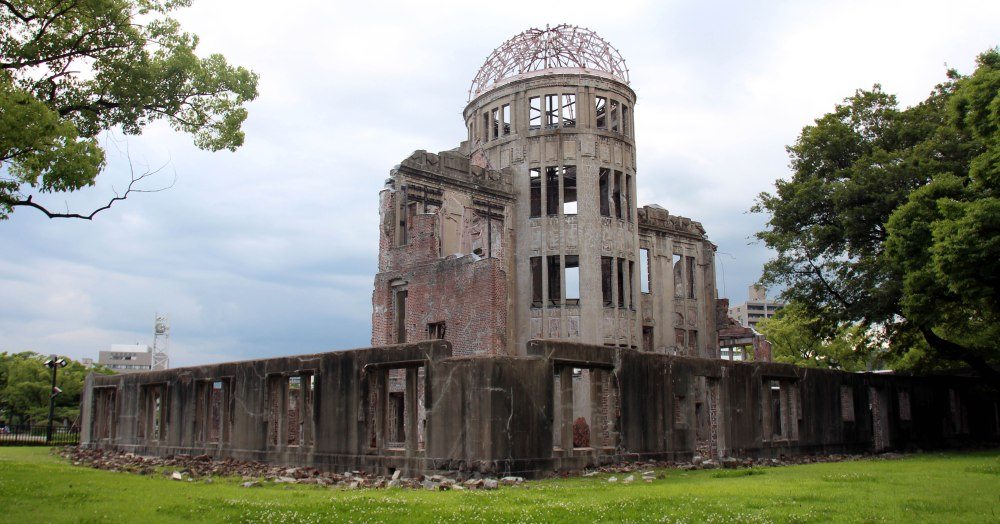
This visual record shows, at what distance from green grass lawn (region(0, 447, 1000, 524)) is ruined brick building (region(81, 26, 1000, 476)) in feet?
8.91

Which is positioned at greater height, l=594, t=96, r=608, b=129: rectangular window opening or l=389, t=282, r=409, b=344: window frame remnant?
l=594, t=96, r=608, b=129: rectangular window opening

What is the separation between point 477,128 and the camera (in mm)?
36969

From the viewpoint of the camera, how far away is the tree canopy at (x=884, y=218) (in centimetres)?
2255

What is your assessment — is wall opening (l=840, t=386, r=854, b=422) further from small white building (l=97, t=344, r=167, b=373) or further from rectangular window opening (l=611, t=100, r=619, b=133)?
small white building (l=97, t=344, r=167, b=373)

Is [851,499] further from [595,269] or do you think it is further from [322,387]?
[595,269]

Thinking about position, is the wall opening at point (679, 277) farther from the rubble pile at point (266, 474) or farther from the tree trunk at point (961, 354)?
the rubble pile at point (266, 474)

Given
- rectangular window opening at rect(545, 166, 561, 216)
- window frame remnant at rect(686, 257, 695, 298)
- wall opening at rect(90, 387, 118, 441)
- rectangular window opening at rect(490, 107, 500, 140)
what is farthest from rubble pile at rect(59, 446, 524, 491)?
window frame remnant at rect(686, 257, 695, 298)

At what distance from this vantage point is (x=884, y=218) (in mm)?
28062

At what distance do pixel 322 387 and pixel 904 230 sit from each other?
15.6m

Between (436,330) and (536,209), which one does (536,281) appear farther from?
(436,330)

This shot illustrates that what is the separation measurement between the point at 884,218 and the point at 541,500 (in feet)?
68.6

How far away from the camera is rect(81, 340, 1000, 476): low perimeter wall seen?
1644 cm

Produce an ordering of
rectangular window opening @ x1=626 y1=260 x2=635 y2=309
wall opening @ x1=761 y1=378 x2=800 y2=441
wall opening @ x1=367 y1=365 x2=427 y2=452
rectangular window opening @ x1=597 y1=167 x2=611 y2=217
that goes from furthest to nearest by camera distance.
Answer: rectangular window opening @ x1=597 y1=167 x2=611 y2=217 → rectangular window opening @ x1=626 y1=260 x2=635 y2=309 → wall opening @ x1=761 y1=378 x2=800 y2=441 → wall opening @ x1=367 y1=365 x2=427 y2=452

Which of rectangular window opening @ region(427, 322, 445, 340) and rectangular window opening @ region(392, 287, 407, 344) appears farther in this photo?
rectangular window opening @ region(392, 287, 407, 344)
